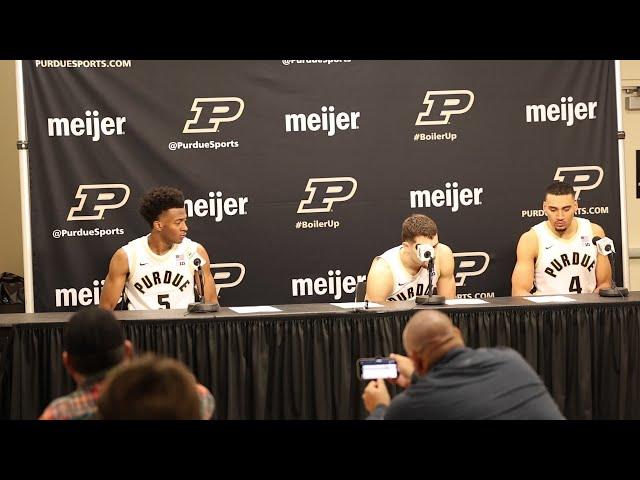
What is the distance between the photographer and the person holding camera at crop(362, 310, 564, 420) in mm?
2438

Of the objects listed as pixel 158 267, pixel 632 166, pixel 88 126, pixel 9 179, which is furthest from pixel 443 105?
pixel 9 179

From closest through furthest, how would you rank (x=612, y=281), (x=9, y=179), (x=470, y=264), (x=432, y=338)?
1. (x=432, y=338)
2. (x=612, y=281)
3. (x=470, y=264)
4. (x=9, y=179)

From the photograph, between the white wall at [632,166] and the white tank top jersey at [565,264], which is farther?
the white wall at [632,166]

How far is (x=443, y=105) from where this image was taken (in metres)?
6.26

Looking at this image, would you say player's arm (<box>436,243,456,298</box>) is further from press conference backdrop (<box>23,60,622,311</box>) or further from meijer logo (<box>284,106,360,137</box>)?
meijer logo (<box>284,106,360,137</box>)

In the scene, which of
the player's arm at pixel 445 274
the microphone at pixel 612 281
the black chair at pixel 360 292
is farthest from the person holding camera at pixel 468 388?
the player's arm at pixel 445 274

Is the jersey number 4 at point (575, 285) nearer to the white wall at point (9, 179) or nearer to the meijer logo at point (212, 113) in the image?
the meijer logo at point (212, 113)

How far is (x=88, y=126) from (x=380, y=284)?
2248 millimetres

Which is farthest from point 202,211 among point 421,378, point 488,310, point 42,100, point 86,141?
point 421,378

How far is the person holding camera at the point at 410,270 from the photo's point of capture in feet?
16.9

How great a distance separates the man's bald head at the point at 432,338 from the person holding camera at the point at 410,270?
8.01ft

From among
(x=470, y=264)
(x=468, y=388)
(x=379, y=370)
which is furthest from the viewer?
Answer: (x=470, y=264)

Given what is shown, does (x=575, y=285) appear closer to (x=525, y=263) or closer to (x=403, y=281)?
(x=525, y=263)
